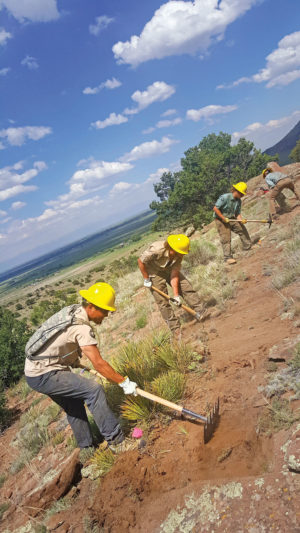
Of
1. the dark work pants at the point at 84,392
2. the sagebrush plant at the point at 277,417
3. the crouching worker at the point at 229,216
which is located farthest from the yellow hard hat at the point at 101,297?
the crouching worker at the point at 229,216

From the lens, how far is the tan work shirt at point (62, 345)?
3.04 meters

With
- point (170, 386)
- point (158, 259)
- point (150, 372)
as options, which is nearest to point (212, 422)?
point (170, 386)

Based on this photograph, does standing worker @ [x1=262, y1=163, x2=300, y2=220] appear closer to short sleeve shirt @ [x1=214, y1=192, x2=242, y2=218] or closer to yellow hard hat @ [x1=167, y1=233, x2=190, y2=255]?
short sleeve shirt @ [x1=214, y1=192, x2=242, y2=218]

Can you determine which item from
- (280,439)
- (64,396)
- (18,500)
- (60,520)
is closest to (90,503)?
(60,520)

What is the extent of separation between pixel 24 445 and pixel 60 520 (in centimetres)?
218

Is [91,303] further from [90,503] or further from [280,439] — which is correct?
[280,439]

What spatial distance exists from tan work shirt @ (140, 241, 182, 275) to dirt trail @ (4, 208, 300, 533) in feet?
6.13

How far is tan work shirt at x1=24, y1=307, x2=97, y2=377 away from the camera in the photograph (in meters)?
3.04

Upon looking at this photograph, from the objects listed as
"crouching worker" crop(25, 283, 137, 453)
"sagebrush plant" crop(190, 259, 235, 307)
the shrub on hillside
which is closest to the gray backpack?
"crouching worker" crop(25, 283, 137, 453)

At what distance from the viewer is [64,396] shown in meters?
3.22

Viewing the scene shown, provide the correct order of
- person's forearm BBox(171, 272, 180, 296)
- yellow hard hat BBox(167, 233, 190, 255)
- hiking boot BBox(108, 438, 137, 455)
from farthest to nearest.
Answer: person's forearm BBox(171, 272, 180, 296) < yellow hard hat BBox(167, 233, 190, 255) < hiking boot BBox(108, 438, 137, 455)

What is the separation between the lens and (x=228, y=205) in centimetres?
810

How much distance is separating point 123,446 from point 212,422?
1.09m

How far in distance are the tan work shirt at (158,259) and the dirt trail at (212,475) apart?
6.13ft
